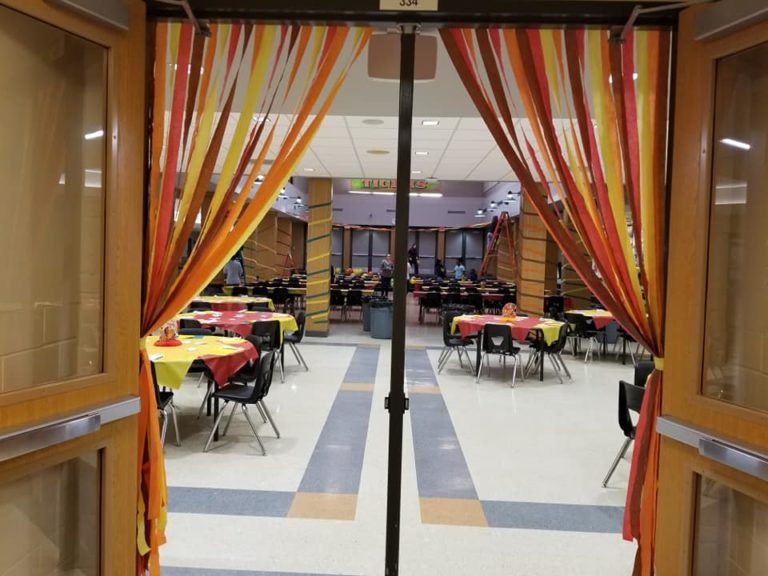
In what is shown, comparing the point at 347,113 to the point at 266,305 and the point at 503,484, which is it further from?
the point at 266,305

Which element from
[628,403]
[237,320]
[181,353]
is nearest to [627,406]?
[628,403]

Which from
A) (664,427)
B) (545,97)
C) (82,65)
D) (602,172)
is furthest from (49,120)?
(664,427)

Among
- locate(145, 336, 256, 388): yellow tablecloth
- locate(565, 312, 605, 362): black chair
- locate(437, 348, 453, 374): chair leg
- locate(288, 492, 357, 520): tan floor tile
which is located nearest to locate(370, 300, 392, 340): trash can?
locate(437, 348, 453, 374): chair leg

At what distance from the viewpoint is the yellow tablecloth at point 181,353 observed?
4.32 m

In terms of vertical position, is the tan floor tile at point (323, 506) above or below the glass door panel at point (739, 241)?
below

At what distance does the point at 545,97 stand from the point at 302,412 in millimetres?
4158

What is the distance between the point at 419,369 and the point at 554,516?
4626 millimetres

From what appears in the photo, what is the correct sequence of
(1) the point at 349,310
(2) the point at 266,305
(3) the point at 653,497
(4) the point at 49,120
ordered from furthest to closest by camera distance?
(1) the point at 349,310
(2) the point at 266,305
(3) the point at 653,497
(4) the point at 49,120

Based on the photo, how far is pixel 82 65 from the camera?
223 cm

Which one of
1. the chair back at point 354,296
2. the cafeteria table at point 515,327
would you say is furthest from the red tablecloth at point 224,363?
the chair back at point 354,296

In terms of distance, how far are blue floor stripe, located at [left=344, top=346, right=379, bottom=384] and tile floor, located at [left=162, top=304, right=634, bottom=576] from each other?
0.58 metres

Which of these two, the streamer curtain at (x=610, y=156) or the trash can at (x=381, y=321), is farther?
the trash can at (x=381, y=321)

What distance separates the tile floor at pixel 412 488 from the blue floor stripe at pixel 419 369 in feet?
1.67

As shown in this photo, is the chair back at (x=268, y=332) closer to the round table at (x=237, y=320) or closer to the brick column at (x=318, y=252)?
the round table at (x=237, y=320)
